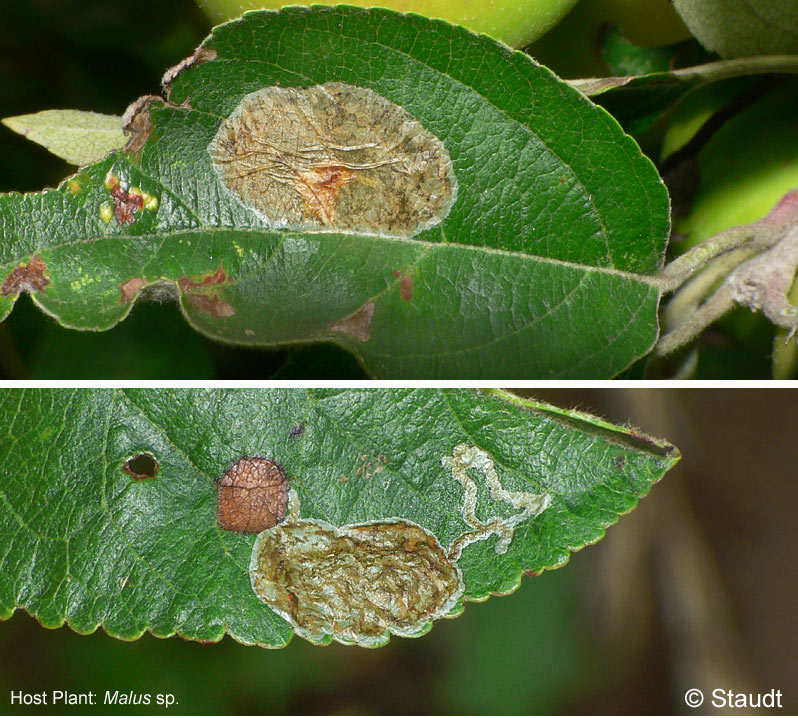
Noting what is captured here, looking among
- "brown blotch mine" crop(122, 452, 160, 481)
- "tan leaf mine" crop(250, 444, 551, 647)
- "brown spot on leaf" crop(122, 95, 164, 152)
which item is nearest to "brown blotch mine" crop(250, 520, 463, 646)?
"tan leaf mine" crop(250, 444, 551, 647)

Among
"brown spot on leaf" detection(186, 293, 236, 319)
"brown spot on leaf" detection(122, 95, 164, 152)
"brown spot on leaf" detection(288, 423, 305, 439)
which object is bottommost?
"brown spot on leaf" detection(288, 423, 305, 439)

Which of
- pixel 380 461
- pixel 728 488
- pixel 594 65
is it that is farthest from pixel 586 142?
pixel 728 488

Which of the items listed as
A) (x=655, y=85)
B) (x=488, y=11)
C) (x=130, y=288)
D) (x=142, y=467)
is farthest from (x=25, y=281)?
(x=655, y=85)

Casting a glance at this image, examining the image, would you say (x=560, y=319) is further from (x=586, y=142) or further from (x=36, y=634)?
(x=36, y=634)

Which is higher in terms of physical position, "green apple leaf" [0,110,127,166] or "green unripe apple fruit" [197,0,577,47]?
"green unripe apple fruit" [197,0,577,47]

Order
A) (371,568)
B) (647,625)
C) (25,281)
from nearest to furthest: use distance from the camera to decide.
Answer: (25,281), (371,568), (647,625)

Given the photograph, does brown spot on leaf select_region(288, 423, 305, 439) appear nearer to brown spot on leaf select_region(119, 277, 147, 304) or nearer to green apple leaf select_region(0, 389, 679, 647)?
green apple leaf select_region(0, 389, 679, 647)

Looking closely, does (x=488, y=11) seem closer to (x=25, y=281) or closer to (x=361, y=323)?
(x=361, y=323)

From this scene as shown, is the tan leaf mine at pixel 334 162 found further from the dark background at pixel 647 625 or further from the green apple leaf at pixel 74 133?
the dark background at pixel 647 625
